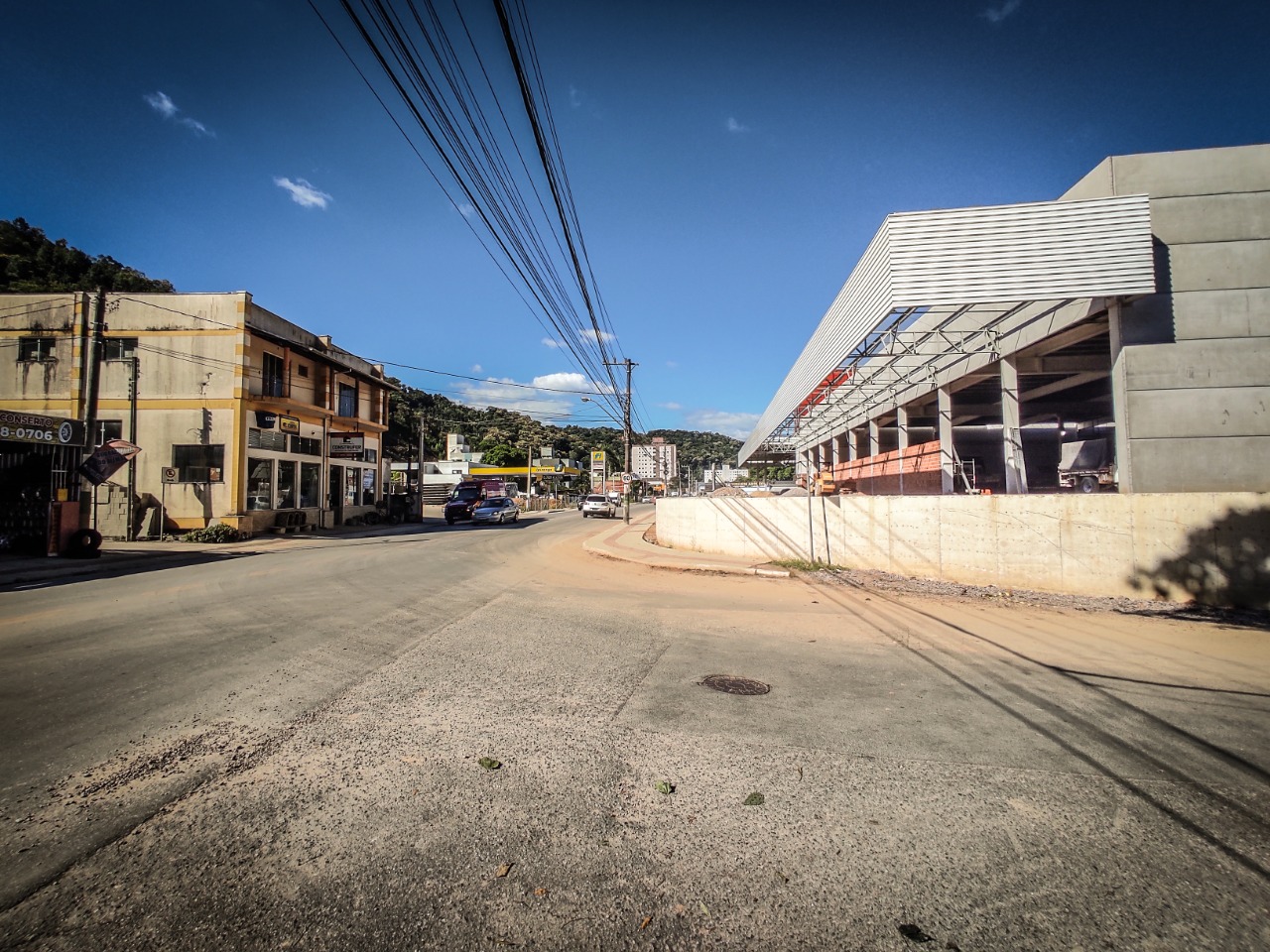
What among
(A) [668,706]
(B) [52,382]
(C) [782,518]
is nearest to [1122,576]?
(C) [782,518]

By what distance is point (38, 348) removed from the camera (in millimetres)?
22375

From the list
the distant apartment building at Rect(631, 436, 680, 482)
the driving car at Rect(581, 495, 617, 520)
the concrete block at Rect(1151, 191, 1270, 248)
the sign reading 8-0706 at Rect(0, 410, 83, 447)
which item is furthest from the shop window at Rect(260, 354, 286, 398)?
the distant apartment building at Rect(631, 436, 680, 482)

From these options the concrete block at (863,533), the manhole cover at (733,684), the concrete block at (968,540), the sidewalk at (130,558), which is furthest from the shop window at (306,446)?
the manhole cover at (733,684)

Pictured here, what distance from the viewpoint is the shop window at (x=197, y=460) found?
22.1 meters

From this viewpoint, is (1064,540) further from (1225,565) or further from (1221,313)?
(1221,313)

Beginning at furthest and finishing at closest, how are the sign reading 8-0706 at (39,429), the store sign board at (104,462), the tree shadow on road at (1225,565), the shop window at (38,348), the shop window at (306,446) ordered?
1. the shop window at (306,446)
2. the shop window at (38,348)
3. the store sign board at (104,462)
4. the sign reading 8-0706 at (39,429)
5. the tree shadow on road at (1225,565)

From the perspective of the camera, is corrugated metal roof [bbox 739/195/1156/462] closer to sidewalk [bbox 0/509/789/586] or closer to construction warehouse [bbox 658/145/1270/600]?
construction warehouse [bbox 658/145/1270/600]

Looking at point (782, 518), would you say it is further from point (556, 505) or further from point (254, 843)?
point (556, 505)

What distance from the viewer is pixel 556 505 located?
6494cm

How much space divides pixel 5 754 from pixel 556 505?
6155 cm

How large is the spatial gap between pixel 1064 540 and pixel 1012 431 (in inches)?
158

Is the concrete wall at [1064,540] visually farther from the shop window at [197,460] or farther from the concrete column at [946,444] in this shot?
the shop window at [197,460]

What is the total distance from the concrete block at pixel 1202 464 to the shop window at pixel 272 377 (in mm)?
28207

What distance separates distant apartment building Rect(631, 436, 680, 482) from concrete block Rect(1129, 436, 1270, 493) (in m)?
85.2
